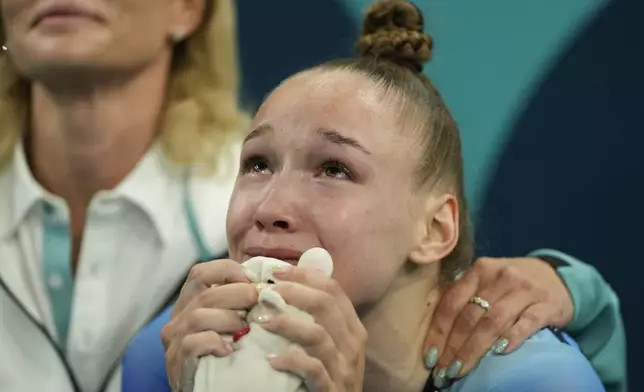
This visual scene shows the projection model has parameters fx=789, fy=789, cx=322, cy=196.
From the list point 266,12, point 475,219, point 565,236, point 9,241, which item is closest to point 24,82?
point 9,241

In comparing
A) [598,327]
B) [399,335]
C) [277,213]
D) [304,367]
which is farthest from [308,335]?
[598,327]

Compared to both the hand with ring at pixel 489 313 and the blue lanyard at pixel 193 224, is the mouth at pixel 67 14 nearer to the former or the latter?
the blue lanyard at pixel 193 224

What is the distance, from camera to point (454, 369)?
815 mm

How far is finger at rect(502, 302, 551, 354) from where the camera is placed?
81 cm

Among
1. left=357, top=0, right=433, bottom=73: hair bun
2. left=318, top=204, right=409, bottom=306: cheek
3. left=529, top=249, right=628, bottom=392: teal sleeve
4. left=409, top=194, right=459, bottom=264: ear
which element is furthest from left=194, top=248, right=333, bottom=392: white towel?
left=529, top=249, right=628, bottom=392: teal sleeve

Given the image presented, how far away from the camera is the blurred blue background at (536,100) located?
3.67ft

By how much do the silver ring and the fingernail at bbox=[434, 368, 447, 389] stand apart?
8cm

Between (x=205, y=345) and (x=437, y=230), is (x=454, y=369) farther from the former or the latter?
(x=205, y=345)

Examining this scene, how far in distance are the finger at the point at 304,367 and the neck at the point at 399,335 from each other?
0.66 feet

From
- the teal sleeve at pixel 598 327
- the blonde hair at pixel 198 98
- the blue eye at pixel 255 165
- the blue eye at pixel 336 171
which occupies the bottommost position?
the teal sleeve at pixel 598 327

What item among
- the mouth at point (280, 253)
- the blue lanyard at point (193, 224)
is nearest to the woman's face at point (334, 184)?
the mouth at point (280, 253)

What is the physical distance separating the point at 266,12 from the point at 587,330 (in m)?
0.63

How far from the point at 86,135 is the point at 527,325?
0.62 m

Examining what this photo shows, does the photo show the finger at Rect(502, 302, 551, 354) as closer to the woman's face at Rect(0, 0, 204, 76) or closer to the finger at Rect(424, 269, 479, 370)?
the finger at Rect(424, 269, 479, 370)
